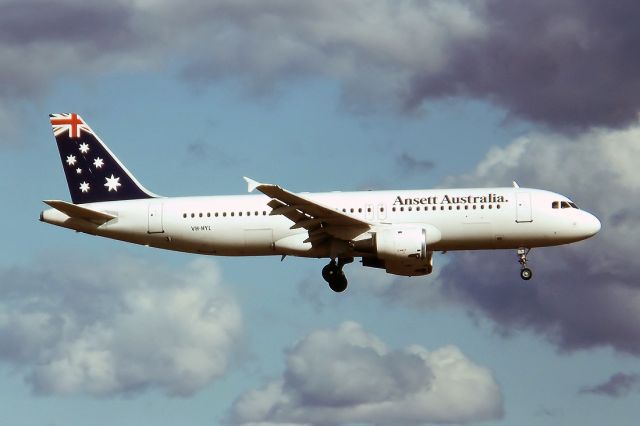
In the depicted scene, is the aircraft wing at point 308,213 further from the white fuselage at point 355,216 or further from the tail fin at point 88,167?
the tail fin at point 88,167

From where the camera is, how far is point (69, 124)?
7800 centimetres

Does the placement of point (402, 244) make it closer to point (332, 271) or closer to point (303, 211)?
point (303, 211)

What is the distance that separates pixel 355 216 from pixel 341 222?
1.98m

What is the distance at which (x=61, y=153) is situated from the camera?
254 feet

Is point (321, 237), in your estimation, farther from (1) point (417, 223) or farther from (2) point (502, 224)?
(2) point (502, 224)

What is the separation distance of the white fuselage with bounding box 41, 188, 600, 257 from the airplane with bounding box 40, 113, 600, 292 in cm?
5

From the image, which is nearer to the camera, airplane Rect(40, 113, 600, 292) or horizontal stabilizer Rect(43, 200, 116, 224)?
airplane Rect(40, 113, 600, 292)

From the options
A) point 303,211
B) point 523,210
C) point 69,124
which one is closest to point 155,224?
point 303,211

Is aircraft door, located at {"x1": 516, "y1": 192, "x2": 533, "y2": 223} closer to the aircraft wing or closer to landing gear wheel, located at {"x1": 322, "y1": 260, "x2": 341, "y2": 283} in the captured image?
the aircraft wing

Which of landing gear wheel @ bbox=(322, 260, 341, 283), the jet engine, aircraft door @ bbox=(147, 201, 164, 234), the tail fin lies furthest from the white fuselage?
landing gear wheel @ bbox=(322, 260, 341, 283)

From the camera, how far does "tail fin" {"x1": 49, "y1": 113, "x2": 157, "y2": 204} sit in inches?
2943

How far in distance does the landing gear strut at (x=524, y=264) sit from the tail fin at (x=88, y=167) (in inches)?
803

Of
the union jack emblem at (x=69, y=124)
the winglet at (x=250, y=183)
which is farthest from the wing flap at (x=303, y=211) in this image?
the union jack emblem at (x=69, y=124)

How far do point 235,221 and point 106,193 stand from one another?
870cm
